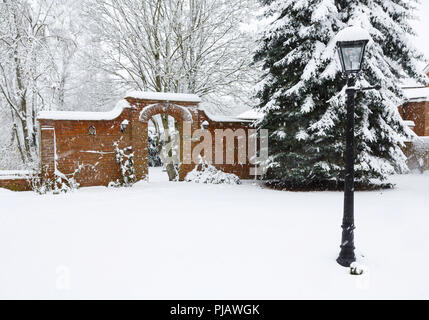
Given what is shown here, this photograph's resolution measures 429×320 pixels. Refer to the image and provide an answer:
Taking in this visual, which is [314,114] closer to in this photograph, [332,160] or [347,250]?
[332,160]

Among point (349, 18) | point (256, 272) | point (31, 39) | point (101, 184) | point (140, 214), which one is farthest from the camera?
point (31, 39)

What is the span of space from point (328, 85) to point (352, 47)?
19.5ft

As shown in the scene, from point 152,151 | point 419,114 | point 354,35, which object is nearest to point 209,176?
point 354,35

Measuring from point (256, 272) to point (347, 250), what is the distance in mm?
1200

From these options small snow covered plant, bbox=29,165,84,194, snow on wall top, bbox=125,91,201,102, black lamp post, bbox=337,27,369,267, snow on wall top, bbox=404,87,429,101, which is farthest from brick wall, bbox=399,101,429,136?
small snow covered plant, bbox=29,165,84,194

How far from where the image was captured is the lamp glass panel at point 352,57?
369 cm

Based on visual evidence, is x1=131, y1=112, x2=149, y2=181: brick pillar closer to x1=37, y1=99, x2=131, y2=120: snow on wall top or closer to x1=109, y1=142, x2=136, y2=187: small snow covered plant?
x1=109, y1=142, x2=136, y2=187: small snow covered plant

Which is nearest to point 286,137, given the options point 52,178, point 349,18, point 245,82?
point 349,18

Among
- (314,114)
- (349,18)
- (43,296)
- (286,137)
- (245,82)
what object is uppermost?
(349,18)

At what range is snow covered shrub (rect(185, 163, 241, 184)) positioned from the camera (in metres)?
11.4

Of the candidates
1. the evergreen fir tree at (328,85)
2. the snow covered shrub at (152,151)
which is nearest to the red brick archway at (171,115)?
the evergreen fir tree at (328,85)

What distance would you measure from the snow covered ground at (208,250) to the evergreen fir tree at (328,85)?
1.97m

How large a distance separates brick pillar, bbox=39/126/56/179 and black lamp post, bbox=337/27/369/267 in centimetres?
896

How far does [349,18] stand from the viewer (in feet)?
29.5
